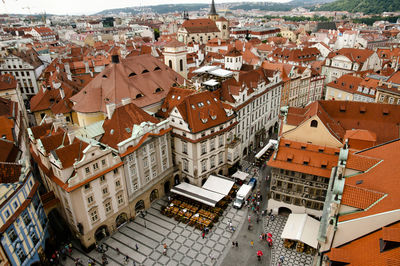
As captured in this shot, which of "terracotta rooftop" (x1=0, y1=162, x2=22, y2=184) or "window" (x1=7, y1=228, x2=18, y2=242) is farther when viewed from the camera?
"terracotta rooftop" (x1=0, y1=162, x2=22, y2=184)

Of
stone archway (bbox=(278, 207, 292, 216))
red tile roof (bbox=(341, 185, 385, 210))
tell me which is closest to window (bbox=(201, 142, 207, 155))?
stone archway (bbox=(278, 207, 292, 216))

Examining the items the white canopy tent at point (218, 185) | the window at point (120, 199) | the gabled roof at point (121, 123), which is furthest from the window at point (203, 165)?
the window at point (120, 199)

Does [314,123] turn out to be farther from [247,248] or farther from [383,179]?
[247,248]

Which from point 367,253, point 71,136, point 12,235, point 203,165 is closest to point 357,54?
point 203,165

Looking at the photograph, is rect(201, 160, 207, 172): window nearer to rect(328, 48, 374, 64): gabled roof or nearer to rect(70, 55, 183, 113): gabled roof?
rect(70, 55, 183, 113): gabled roof

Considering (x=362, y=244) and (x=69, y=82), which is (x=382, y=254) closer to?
(x=362, y=244)

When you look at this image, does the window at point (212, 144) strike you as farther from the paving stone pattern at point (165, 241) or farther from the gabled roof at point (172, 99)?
the paving stone pattern at point (165, 241)
